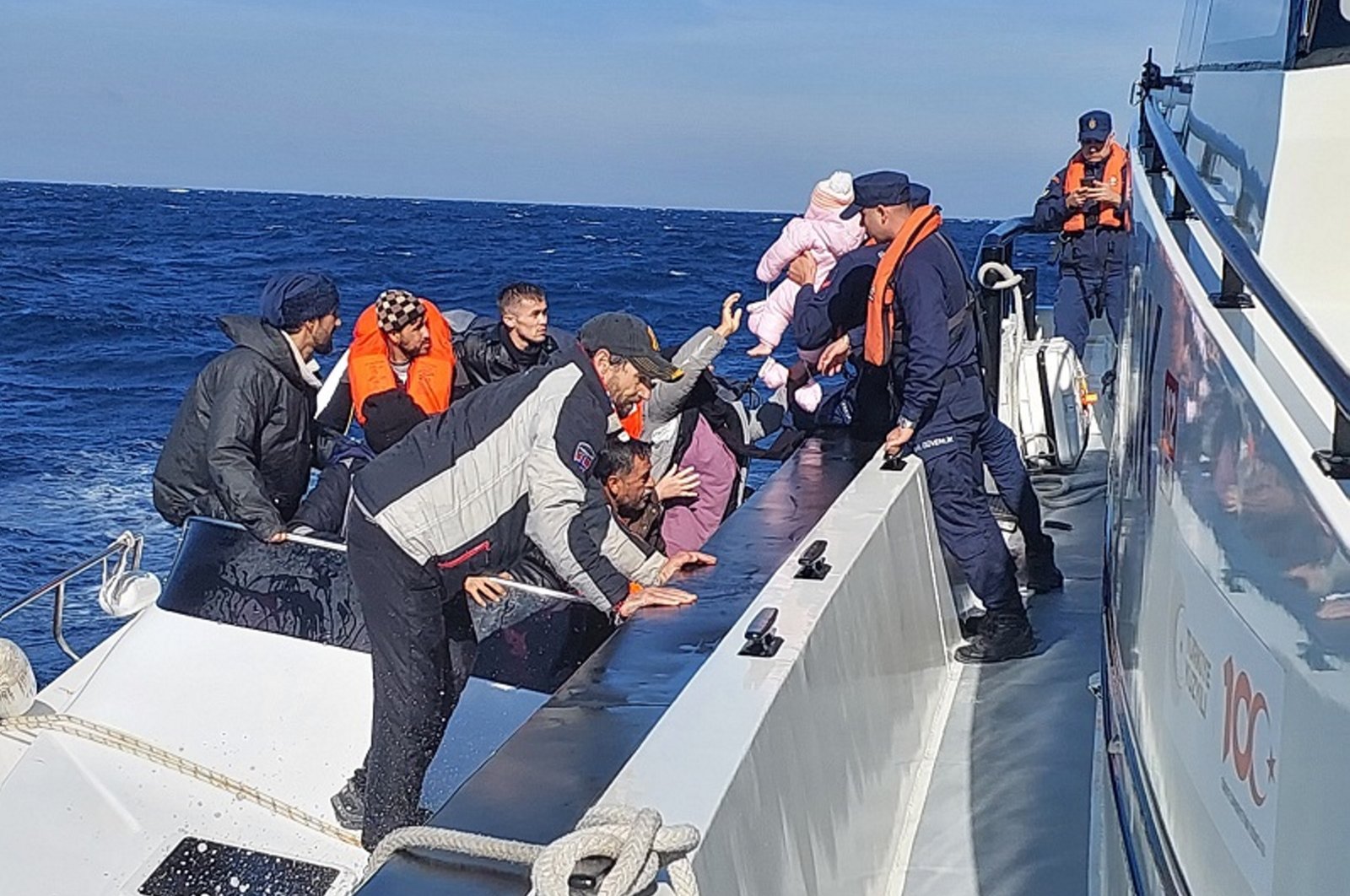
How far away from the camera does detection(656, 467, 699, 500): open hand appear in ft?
17.2

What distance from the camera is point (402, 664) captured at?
4.19 m

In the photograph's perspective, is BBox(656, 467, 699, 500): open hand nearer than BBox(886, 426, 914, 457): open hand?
No

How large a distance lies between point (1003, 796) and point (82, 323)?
21453 mm

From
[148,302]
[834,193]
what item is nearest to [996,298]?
[834,193]

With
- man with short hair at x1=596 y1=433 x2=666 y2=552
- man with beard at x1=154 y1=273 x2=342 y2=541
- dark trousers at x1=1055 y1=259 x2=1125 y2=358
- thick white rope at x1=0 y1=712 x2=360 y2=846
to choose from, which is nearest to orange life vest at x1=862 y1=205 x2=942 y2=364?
man with short hair at x1=596 y1=433 x2=666 y2=552

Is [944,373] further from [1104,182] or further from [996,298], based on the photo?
[1104,182]

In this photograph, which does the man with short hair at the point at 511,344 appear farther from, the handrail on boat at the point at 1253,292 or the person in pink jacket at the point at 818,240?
the handrail on boat at the point at 1253,292

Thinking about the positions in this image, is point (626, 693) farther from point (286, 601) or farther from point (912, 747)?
point (286, 601)

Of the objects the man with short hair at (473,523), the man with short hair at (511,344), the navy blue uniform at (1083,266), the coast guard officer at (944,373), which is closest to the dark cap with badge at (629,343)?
the man with short hair at (473,523)

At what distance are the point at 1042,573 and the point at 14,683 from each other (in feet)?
11.7

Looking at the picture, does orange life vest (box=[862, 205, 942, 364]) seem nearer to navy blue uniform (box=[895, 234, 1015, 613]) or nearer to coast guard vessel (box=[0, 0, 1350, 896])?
navy blue uniform (box=[895, 234, 1015, 613])

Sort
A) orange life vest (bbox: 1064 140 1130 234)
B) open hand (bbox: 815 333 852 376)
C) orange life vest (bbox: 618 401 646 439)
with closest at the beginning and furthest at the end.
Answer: orange life vest (bbox: 618 401 646 439) < open hand (bbox: 815 333 852 376) < orange life vest (bbox: 1064 140 1130 234)

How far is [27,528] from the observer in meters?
11.1

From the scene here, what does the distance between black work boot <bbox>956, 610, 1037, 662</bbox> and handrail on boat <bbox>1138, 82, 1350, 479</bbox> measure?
7.11ft
